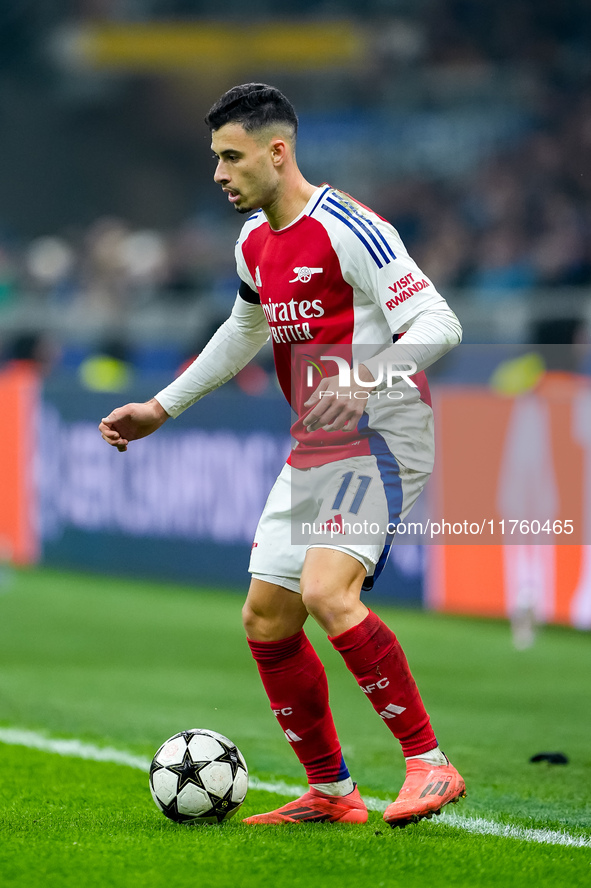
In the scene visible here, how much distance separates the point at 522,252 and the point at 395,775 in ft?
37.6

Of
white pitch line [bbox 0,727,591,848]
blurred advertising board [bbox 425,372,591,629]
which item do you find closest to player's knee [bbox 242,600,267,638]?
white pitch line [bbox 0,727,591,848]

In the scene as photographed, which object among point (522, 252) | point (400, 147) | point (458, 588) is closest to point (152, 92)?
point (400, 147)

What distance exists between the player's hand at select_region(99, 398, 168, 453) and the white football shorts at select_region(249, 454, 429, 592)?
0.48 m

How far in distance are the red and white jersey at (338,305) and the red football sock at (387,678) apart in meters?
0.49

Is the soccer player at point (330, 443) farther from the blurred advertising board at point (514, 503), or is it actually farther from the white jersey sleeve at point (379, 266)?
the blurred advertising board at point (514, 503)

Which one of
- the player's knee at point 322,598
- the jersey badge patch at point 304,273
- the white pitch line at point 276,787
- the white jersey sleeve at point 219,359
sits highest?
the jersey badge patch at point 304,273

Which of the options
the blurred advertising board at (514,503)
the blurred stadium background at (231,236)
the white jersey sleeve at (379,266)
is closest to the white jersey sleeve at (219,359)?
the white jersey sleeve at (379,266)

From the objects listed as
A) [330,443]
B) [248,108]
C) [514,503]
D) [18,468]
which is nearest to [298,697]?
[330,443]

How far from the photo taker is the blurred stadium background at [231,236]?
9.23 m

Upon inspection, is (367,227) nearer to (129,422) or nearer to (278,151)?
(278,151)

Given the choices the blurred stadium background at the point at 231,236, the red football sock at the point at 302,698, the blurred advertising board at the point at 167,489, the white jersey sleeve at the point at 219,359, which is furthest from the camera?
the blurred advertising board at the point at 167,489

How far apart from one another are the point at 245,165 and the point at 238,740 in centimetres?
264

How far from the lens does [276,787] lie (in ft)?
15.3

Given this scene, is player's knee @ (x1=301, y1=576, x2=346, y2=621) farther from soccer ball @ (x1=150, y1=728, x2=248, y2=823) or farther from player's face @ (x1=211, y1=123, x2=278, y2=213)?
player's face @ (x1=211, y1=123, x2=278, y2=213)
